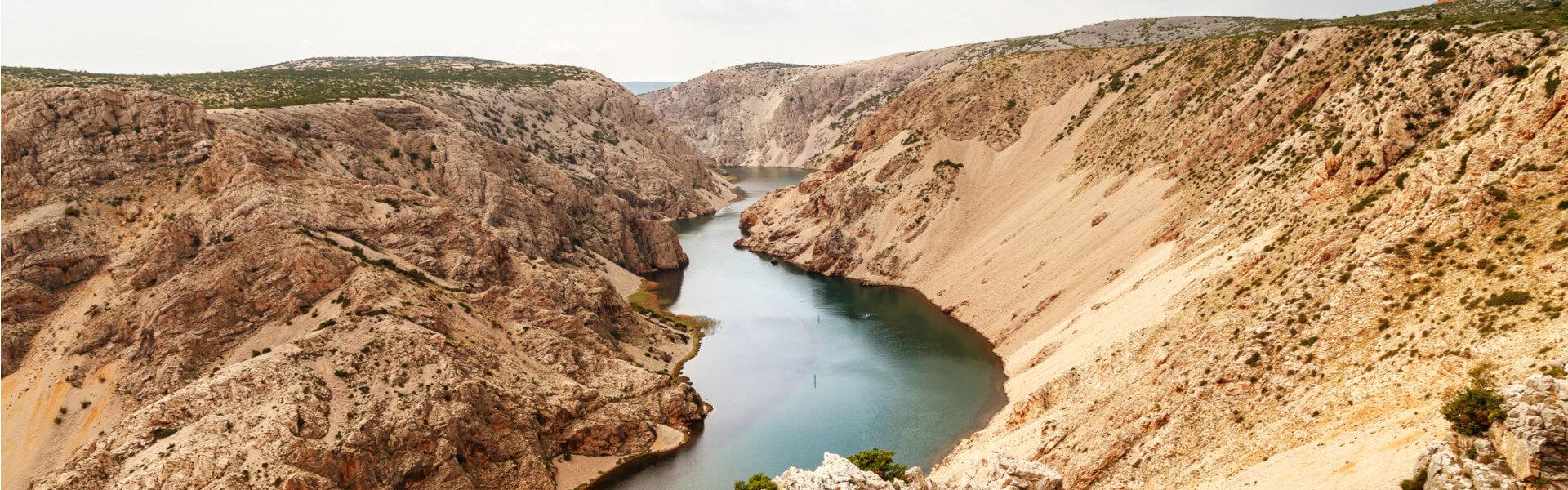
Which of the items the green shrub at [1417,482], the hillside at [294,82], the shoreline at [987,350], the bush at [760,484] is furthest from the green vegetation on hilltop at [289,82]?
the green shrub at [1417,482]

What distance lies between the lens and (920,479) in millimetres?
32000

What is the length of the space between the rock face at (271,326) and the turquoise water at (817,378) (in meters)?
4.40

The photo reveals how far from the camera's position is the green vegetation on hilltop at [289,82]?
9194cm

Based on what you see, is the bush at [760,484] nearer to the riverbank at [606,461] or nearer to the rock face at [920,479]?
the rock face at [920,479]

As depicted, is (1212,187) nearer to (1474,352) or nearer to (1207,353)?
(1207,353)

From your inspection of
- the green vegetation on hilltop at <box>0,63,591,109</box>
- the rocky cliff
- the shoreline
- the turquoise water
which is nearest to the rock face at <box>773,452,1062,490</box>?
the rocky cliff

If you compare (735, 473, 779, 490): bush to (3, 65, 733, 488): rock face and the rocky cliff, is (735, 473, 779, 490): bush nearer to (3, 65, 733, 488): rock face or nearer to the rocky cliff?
the rocky cliff

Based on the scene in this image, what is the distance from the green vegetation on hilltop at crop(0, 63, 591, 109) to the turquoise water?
52542 mm

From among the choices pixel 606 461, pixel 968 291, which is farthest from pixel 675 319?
pixel 606 461

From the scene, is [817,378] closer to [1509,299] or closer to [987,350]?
[987,350]

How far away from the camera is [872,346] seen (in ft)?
266

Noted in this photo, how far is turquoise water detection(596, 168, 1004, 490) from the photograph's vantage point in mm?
57375

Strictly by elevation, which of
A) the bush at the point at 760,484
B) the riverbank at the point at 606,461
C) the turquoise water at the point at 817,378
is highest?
the bush at the point at 760,484

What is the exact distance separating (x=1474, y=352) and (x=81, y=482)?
62.7 metres
